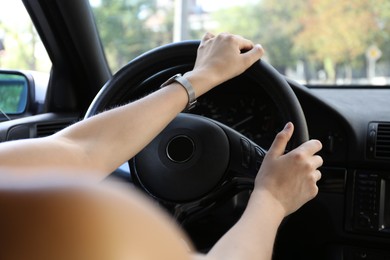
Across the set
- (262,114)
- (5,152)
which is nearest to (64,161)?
(5,152)

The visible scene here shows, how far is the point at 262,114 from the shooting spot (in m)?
2.21

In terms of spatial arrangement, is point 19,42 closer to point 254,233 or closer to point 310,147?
point 310,147

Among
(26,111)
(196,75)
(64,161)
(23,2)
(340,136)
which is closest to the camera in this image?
(64,161)

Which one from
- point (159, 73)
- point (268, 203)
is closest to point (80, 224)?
point (268, 203)

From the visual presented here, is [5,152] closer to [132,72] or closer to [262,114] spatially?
→ [132,72]

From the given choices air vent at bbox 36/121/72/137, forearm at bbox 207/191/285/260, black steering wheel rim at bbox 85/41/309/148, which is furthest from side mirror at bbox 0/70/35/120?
forearm at bbox 207/191/285/260

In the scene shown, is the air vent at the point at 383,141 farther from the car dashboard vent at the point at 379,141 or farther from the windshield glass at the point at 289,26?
the windshield glass at the point at 289,26

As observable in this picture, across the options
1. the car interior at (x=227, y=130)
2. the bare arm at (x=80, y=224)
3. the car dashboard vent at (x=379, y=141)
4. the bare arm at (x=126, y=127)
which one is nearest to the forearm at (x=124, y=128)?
the bare arm at (x=126, y=127)

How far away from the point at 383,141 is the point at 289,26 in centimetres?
1565

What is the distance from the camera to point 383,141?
2.16 m

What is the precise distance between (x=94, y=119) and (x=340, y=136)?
3.90ft

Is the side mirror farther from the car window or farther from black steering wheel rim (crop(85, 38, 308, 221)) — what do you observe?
black steering wheel rim (crop(85, 38, 308, 221))

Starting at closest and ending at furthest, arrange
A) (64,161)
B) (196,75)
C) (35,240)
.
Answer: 1. (35,240)
2. (64,161)
3. (196,75)

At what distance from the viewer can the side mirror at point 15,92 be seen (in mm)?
2660
